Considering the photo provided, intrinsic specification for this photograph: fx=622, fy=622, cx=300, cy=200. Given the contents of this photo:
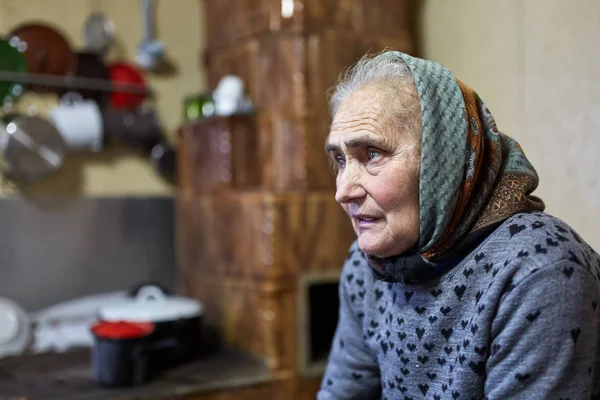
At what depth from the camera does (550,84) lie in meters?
1.70

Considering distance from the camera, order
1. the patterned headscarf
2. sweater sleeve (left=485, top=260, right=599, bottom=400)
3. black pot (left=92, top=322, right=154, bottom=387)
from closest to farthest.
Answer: sweater sleeve (left=485, top=260, right=599, bottom=400) → the patterned headscarf → black pot (left=92, top=322, right=154, bottom=387)

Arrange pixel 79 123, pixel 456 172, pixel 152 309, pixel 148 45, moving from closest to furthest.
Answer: pixel 456 172
pixel 152 309
pixel 79 123
pixel 148 45

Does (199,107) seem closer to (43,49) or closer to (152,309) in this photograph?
(43,49)

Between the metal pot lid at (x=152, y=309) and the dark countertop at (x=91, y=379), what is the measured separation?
0.16 m

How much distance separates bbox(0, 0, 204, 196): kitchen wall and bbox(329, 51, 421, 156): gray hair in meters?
1.44

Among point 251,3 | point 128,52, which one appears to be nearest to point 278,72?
point 251,3

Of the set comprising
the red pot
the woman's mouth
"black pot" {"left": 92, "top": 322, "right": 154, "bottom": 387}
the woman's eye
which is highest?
the red pot

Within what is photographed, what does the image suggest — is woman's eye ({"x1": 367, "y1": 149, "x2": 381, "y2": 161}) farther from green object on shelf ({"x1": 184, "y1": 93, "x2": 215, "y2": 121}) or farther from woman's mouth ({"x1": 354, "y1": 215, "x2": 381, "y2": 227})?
green object on shelf ({"x1": 184, "y1": 93, "x2": 215, "y2": 121})

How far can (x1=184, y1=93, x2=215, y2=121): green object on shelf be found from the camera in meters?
2.11

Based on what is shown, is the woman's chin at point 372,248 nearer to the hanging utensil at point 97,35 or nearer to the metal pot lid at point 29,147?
the metal pot lid at point 29,147

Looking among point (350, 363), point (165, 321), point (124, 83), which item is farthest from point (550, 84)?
point (124, 83)

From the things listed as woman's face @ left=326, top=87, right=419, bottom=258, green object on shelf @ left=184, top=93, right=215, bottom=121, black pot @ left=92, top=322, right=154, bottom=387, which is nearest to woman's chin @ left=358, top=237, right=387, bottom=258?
woman's face @ left=326, top=87, right=419, bottom=258

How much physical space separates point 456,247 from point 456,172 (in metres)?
0.12

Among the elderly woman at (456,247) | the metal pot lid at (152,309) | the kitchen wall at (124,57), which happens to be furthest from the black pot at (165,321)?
the elderly woman at (456,247)
